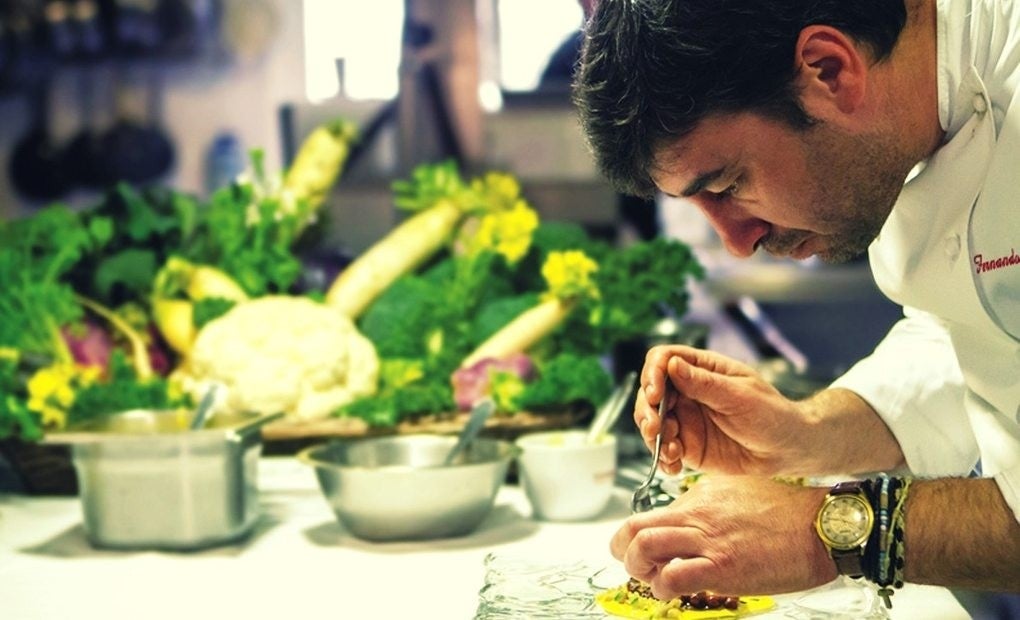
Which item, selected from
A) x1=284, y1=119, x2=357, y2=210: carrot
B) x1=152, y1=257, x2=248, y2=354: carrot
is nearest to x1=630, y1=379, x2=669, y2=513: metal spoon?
x1=152, y1=257, x2=248, y2=354: carrot

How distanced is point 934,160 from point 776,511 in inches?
16.4

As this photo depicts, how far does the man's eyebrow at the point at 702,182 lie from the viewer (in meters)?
1.32

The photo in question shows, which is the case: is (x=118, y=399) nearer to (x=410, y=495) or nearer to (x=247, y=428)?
(x=247, y=428)

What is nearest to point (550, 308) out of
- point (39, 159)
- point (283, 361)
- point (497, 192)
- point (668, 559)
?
point (497, 192)

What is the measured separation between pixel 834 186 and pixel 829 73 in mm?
133

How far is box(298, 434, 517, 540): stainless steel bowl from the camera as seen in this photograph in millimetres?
1693

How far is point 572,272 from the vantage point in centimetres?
227

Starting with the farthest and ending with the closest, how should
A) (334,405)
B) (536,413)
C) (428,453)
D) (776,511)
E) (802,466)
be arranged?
(334,405) < (536,413) < (428,453) < (802,466) < (776,511)

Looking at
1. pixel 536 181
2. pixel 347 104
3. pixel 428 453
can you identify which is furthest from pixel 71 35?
pixel 428 453

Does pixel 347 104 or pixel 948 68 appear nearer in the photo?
pixel 948 68

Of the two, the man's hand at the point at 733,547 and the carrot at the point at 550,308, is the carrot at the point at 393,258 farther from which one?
the man's hand at the point at 733,547

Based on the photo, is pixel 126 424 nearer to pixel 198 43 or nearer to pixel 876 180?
pixel 876 180

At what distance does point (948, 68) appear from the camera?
1.26m

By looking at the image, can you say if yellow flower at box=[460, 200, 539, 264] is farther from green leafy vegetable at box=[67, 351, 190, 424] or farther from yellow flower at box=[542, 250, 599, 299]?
green leafy vegetable at box=[67, 351, 190, 424]
